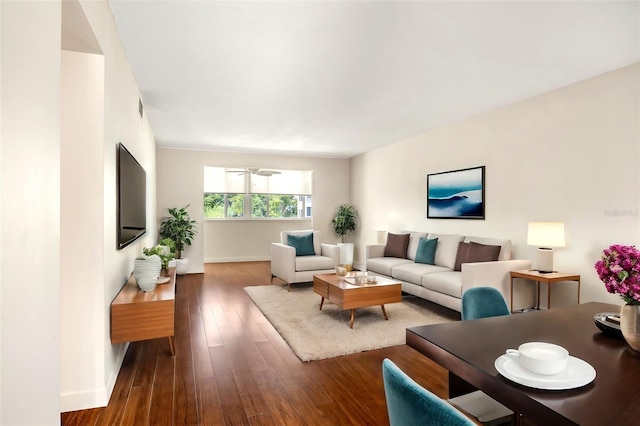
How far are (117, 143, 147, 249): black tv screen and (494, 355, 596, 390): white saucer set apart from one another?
8.40 ft

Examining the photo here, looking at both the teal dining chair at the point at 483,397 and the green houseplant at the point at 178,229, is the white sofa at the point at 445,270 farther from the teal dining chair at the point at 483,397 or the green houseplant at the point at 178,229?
the green houseplant at the point at 178,229

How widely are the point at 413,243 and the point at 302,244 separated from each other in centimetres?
176

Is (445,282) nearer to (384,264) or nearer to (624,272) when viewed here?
(384,264)

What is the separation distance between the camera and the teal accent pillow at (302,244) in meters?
5.84

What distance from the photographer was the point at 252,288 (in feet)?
18.2

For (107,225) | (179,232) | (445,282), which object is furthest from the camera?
(179,232)

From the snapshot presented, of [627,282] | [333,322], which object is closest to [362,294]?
[333,322]

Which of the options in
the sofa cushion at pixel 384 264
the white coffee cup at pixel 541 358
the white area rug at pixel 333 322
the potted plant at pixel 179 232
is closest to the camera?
the white coffee cup at pixel 541 358

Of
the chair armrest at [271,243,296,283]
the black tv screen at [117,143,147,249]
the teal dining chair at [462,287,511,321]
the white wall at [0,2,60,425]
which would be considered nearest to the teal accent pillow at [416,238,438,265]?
the chair armrest at [271,243,296,283]

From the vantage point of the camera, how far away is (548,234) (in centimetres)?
367

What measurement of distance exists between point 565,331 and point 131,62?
12.0 ft

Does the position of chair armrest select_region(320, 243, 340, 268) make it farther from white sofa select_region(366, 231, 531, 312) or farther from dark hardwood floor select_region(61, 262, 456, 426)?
dark hardwood floor select_region(61, 262, 456, 426)

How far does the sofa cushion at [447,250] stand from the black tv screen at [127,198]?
378 centimetres

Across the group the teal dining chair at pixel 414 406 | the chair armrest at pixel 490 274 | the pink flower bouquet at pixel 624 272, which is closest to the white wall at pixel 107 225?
the teal dining chair at pixel 414 406
